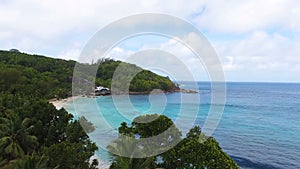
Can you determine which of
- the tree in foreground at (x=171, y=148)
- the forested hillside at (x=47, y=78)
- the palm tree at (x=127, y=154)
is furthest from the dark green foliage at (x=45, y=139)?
the forested hillside at (x=47, y=78)

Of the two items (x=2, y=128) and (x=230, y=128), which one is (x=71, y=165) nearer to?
(x=2, y=128)

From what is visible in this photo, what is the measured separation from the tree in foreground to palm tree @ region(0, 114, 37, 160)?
7322 mm

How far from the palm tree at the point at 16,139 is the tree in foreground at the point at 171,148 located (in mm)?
7322

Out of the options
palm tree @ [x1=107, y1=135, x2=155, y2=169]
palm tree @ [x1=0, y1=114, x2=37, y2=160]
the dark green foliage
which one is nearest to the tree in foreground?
palm tree @ [x1=107, y1=135, x2=155, y2=169]

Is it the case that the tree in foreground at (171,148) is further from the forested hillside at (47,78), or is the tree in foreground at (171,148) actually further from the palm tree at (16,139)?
the forested hillside at (47,78)

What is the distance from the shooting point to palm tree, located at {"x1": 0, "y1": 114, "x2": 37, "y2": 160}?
16047 millimetres

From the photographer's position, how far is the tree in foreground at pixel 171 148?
12.0m

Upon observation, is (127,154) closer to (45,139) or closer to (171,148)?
(171,148)

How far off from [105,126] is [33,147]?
66.1 feet

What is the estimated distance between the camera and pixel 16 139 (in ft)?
54.9

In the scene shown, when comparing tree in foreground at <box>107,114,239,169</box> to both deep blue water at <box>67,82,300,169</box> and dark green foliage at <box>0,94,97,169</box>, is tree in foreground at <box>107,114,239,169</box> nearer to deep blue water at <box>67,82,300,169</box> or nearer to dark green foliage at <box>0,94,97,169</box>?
dark green foliage at <box>0,94,97,169</box>

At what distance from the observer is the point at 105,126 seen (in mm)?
37375

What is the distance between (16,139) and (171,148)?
34.9ft

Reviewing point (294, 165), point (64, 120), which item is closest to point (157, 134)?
point (64, 120)
